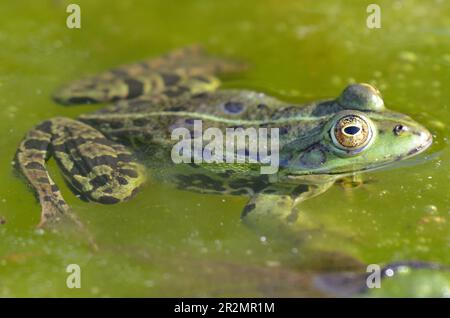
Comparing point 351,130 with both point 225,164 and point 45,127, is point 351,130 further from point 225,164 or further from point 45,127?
point 45,127

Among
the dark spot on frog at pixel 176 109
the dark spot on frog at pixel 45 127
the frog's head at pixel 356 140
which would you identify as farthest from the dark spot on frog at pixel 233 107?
the dark spot on frog at pixel 45 127

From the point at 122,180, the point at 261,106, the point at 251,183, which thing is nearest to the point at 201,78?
the point at 261,106

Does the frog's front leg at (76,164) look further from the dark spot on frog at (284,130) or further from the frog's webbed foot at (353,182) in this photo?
the frog's webbed foot at (353,182)

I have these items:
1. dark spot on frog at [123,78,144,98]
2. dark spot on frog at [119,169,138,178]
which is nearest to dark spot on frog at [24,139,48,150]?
dark spot on frog at [119,169,138,178]

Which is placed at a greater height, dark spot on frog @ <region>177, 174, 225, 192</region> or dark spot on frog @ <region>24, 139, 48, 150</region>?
dark spot on frog @ <region>24, 139, 48, 150</region>

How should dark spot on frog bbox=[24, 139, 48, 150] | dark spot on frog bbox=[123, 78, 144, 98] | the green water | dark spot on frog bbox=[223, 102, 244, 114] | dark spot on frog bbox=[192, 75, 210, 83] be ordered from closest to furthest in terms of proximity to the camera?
the green water → dark spot on frog bbox=[24, 139, 48, 150] → dark spot on frog bbox=[223, 102, 244, 114] → dark spot on frog bbox=[123, 78, 144, 98] → dark spot on frog bbox=[192, 75, 210, 83]

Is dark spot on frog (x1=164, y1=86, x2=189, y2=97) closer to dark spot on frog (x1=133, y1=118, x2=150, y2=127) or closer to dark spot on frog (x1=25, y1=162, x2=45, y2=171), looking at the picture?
dark spot on frog (x1=133, y1=118, x2=150, y2=127)

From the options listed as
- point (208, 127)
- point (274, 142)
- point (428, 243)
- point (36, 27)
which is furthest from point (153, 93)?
point (428, 243)
